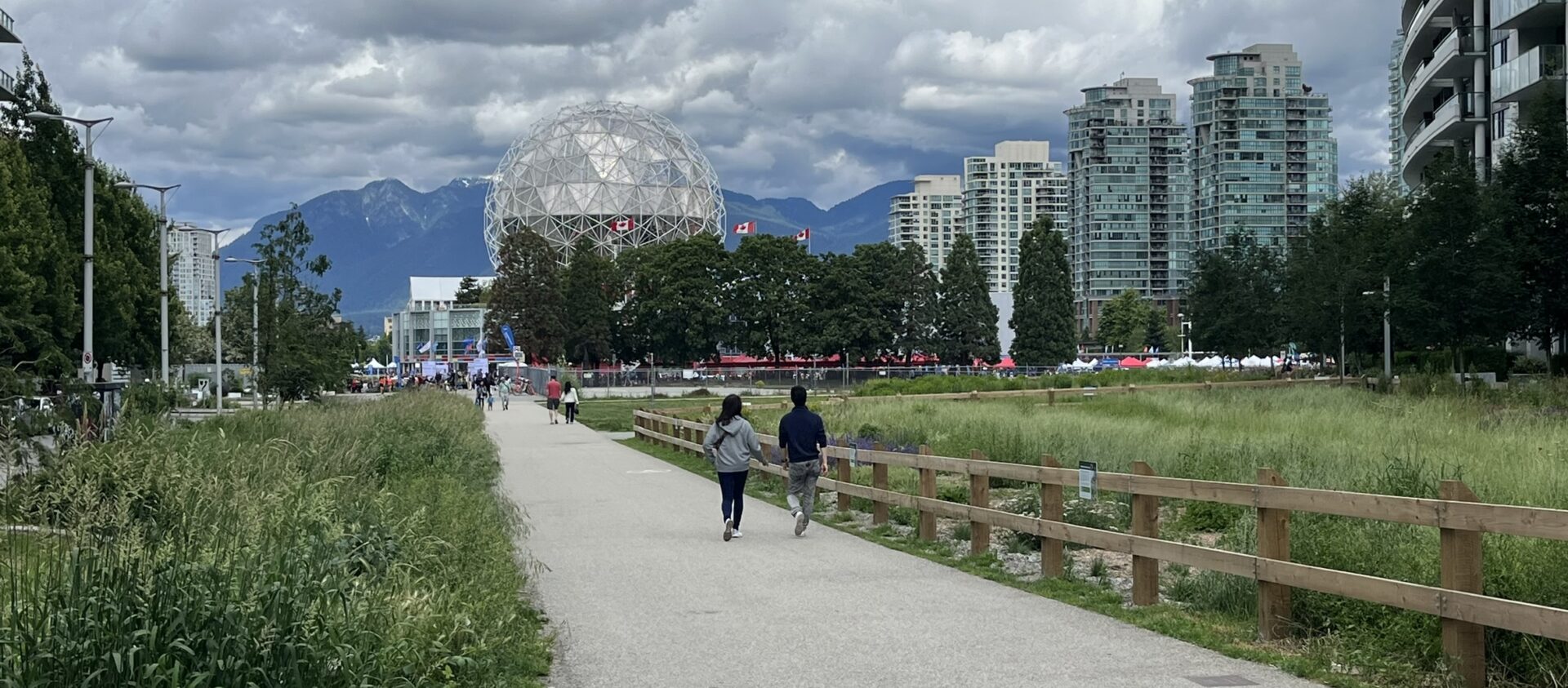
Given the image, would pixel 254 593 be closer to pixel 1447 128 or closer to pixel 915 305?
pixel 1447 128

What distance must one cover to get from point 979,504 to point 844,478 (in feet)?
17.1

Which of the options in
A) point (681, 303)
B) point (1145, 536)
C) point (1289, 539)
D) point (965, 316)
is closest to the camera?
point (1289, 539)

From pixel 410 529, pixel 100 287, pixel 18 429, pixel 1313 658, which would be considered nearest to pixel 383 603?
pixel 410 529

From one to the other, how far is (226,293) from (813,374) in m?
66.6

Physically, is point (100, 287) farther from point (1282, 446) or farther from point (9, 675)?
point (9, 675)

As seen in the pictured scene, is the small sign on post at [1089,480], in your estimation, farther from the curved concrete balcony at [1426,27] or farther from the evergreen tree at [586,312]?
the evergreen tree at [586,312]

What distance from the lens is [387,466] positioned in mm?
18125

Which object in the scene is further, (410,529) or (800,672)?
(410,529)

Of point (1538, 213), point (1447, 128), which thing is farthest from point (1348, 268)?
point (1538, 213)

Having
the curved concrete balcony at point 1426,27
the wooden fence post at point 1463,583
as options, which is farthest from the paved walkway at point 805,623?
the curved concrete balcony at point 1426,27

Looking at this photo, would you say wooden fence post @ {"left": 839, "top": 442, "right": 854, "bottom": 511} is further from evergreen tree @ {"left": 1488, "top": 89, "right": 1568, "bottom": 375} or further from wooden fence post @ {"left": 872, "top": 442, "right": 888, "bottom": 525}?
evergreen tree @ {"left": 1488, "top": 89, "right": 1568, "bottom": 375}

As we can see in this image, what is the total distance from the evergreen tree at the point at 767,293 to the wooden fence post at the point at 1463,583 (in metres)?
92.8

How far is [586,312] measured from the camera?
351 feet

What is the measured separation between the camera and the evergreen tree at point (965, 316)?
4117 inches
